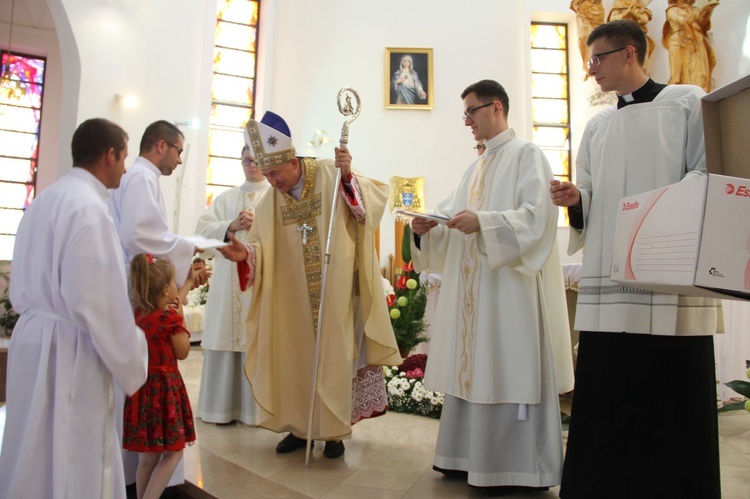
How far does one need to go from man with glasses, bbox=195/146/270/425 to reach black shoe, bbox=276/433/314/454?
731 mm

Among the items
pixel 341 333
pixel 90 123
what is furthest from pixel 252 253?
pixel 90 123

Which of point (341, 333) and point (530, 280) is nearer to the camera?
point (530, 280)

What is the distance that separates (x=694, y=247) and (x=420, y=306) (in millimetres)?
4380

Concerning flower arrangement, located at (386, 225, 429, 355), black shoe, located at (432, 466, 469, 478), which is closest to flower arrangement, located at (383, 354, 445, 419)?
flower arrangement, located at (386, 225, 429, 355)

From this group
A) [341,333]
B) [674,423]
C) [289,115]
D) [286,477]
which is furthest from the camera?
[289,115]

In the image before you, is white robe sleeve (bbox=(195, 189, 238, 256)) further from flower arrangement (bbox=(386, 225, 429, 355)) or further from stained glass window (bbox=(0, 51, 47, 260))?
stained glass window (bbox=(0, 51, 47, 260))

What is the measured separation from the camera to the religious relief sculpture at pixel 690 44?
25.8 ft

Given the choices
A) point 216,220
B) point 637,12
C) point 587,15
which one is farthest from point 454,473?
point 587,15

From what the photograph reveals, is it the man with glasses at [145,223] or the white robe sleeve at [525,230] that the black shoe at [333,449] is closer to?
the man with glasses at [145,223]

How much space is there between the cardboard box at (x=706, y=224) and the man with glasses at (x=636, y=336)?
459 mm

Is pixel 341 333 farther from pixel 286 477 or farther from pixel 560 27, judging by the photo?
pixel 560 27

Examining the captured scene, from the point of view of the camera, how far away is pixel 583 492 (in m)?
2.65

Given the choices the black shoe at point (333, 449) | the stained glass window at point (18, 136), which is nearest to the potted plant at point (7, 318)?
Result: the stained glass window at point (18, 136)

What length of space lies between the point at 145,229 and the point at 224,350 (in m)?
1.86
